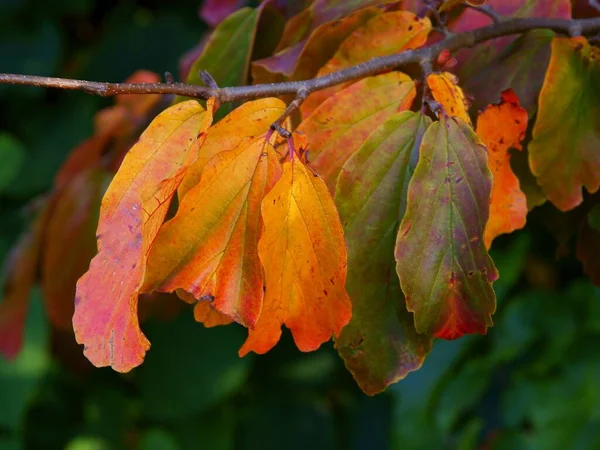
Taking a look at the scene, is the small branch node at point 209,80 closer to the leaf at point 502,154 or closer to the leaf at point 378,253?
the leaf at point 378,253

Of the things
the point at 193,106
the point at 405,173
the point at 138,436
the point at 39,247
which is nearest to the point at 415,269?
the point at 405,173

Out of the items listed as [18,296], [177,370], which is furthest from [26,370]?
[18,296]

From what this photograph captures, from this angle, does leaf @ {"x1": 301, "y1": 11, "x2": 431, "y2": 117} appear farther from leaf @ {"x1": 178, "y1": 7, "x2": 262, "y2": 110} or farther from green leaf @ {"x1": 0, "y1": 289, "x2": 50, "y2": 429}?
green leaf @ {"x1": 0, "y1": 289, "x2": 50, "y2": 429}

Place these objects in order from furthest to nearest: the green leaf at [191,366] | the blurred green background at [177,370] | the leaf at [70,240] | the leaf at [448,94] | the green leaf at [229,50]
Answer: the green leaf at [191,366]
the blurred green background at [177,370]
the leaf at [70,240]
the green leaf at [229,50]
the leaf at [448,94]

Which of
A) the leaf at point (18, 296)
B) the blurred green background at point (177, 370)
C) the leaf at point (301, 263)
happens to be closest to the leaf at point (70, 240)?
the leaf at point (18, 296)

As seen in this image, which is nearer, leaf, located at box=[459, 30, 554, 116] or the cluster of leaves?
the cluster of leaves

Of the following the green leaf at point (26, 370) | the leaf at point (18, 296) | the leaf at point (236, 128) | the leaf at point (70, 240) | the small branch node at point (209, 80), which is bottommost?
the green leaf at point (26, 370)

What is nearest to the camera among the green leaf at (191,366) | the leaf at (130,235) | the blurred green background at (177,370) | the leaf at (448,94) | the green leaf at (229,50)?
the leaf at (130,235)

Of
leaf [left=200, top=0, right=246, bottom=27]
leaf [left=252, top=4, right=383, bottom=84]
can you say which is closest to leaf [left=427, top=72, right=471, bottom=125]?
leaf [left=252, top=4, right=383, bottom=84]
